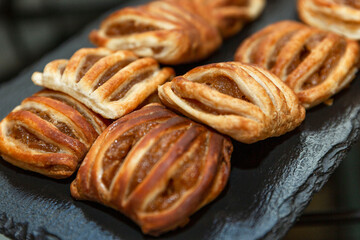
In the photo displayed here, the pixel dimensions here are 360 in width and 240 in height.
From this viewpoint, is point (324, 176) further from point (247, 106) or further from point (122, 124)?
point (122, 124)


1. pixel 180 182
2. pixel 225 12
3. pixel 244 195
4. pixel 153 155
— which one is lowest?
pixel 244 195

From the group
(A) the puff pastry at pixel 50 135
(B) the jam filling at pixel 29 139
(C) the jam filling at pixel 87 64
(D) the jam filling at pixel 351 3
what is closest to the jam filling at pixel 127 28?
(C) the jam filling at pixel 87 64

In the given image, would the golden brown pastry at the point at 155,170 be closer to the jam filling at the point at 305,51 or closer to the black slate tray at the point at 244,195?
the black slate tray at the point at 244,195

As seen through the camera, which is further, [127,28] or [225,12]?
[225,12]

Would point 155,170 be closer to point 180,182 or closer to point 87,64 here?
point 180,182

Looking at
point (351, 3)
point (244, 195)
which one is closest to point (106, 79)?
point (244, 195)

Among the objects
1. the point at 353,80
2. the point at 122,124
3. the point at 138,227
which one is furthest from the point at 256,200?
the point at 353,80
